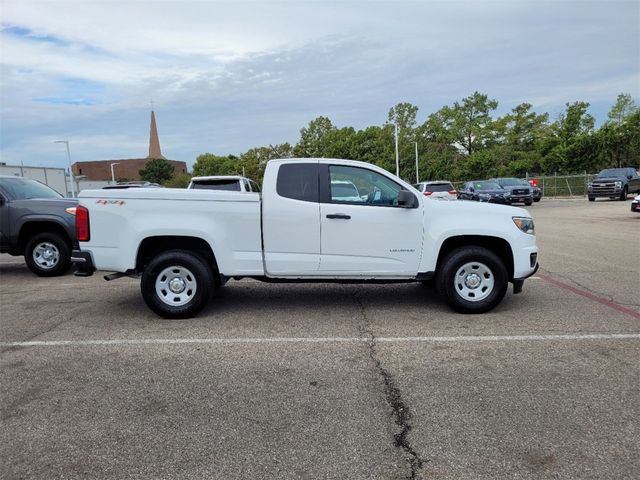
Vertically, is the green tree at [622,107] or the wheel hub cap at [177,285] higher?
the green tree at [622,107]

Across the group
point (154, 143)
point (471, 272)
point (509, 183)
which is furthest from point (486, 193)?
point (154, 143)

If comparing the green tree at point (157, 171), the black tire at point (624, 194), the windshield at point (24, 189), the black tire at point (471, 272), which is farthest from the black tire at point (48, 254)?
the green tree at point (157, 171)

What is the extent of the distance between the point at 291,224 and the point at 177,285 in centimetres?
157

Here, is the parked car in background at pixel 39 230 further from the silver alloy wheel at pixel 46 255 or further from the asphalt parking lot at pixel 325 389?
the asphalt parking lot at pixel 325 389

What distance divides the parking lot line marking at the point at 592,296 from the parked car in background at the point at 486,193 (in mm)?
19986

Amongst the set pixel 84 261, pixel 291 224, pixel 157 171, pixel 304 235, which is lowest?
pixel 84 261

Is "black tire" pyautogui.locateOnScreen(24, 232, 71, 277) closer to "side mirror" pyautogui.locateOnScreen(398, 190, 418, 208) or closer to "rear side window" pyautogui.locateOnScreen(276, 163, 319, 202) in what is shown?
"rear side window" pyautogui.locateOnScreen(276, 163, 319, 202)

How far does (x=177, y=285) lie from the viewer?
246 inches

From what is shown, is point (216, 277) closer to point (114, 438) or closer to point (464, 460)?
point (114, 438)

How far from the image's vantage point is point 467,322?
595 cm

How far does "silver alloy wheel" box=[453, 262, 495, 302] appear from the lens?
6.21m

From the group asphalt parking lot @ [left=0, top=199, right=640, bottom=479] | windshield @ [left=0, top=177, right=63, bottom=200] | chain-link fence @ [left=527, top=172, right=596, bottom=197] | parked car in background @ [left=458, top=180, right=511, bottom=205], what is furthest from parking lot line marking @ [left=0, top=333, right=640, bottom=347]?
chain-link fence @ [left=527, top=172, right=596, bottom=197]

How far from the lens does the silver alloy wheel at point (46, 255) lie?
9.57m

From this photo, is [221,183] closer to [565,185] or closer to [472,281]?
[472,281]
